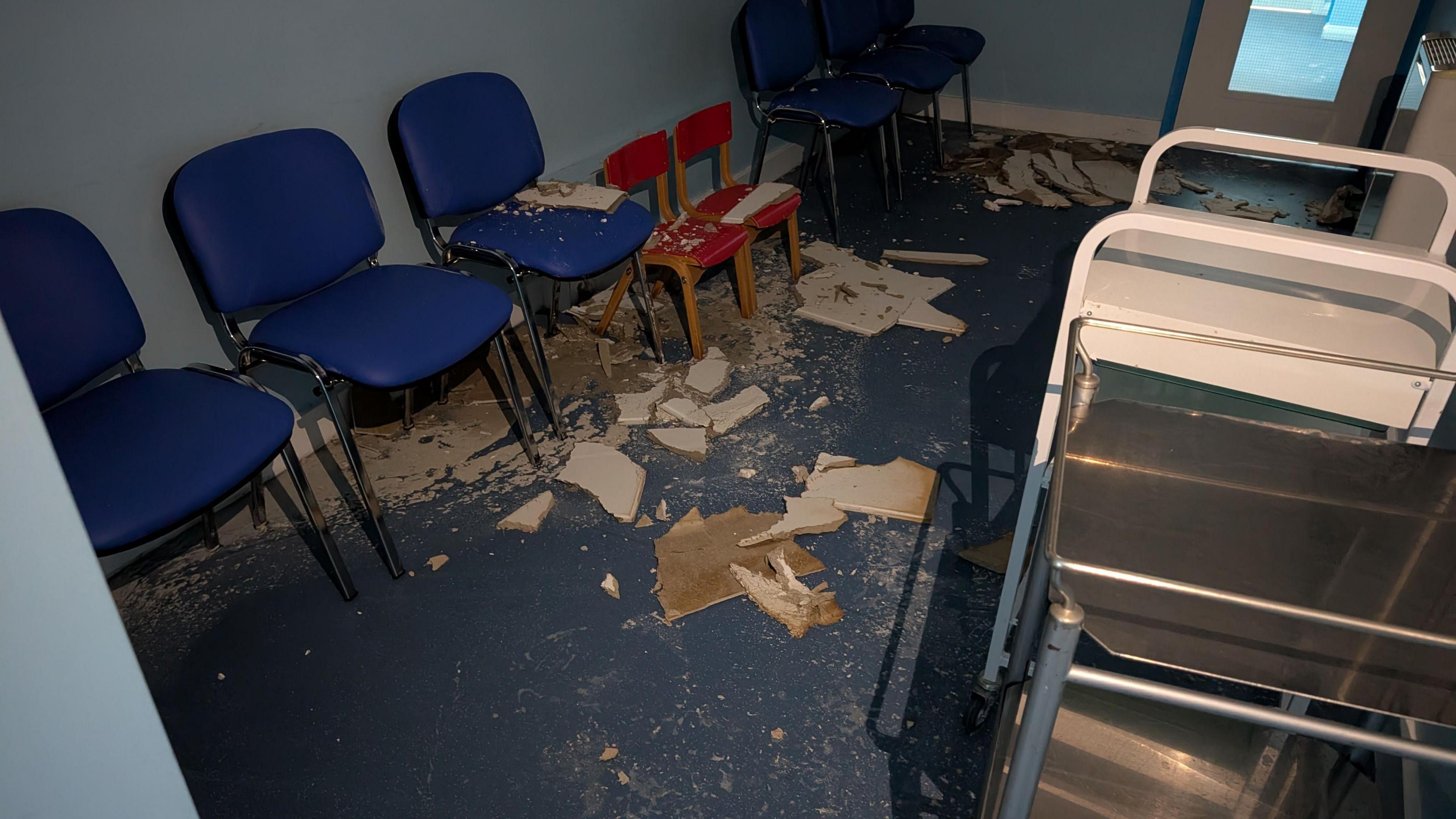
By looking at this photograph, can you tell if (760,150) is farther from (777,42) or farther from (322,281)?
(322,281)

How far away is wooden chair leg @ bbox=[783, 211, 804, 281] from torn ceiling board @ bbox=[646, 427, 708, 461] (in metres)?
1.10

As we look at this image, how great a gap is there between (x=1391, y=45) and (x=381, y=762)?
5.30m

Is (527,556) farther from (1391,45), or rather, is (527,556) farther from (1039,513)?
(1391,45)

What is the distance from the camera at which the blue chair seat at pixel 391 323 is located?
2.03 metres

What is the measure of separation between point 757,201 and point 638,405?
0.97 metres

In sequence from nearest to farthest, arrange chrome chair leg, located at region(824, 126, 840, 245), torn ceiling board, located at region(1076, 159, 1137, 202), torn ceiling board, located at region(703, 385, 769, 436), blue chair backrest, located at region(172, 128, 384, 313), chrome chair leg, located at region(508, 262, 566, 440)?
blue chair backrest, located at region(172, 128, 384, 313) < chrome chair leg, located at region(508, 262, 566, 440) < torn ceiling board, located at region(703, 385, 769, 436) < chrome chair leg, located at region(824, 126, 840, 245) < torn ceiling board, located at region(1076, 159, 1137, 202)

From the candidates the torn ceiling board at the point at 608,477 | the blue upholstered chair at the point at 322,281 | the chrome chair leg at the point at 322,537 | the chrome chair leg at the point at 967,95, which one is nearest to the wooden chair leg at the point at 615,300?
the torn ceiling board at the point at 608,477

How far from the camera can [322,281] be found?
2.32 meters

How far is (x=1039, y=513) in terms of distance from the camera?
1821 millimetres

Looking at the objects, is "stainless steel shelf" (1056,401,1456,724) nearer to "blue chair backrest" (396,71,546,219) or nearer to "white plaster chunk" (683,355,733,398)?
"white plaster chunk" (683,355,733,398)

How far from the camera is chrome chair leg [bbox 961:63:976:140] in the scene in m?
5.05

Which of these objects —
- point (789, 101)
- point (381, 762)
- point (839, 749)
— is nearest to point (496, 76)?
point (789, 101)

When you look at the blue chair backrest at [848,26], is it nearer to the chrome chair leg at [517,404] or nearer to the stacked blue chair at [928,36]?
the stacked blue chair at [928,36]

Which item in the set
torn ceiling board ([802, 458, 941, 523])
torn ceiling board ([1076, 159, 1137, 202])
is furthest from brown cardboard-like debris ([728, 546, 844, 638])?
torn ceiling board ([1076, 159, 1137, 202])
